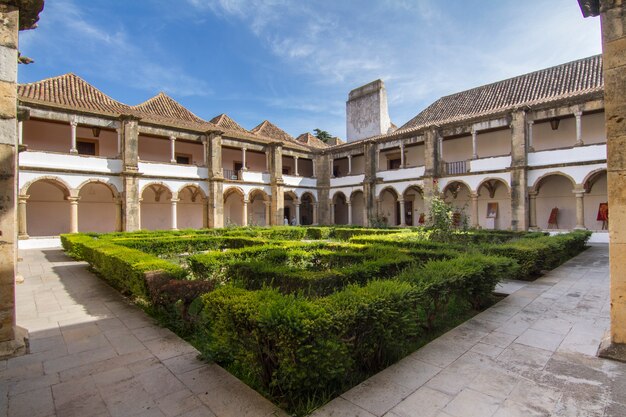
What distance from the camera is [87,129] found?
1780 cm

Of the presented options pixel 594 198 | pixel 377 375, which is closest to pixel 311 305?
pixel 377 375

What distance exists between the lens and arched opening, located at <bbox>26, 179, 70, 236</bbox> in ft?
55.4

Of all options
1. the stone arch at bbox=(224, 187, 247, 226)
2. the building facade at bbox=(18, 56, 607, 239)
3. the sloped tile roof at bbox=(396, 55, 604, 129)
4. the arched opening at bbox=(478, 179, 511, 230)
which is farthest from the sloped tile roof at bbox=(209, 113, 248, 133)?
the arched opening at bbox=(478, 179, 511, 230)

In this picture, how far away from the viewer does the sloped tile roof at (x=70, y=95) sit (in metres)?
14.8

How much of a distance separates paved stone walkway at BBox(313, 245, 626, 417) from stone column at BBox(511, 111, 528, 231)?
12299 millimetres

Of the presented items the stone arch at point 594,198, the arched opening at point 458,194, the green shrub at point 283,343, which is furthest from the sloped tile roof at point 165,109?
the stone arch at point 594,198

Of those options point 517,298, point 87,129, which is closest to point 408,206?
point 517,298

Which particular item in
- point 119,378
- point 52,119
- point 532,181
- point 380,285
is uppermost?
point 52,119

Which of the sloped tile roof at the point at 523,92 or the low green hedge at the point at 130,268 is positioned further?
the sloped tile roof at the point at 523,92

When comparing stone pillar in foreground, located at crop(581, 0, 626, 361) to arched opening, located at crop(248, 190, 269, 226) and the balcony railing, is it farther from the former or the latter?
arched opening, located at crop(248, 190, 269, 226)

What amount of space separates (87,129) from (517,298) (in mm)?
20588

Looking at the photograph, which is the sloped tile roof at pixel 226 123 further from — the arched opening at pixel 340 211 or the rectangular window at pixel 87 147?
the arched opening at pixel 340 211

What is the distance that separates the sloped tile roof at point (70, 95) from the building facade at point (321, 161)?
0.08 m

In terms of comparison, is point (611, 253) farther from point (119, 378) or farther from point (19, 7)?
point (19, 7)
